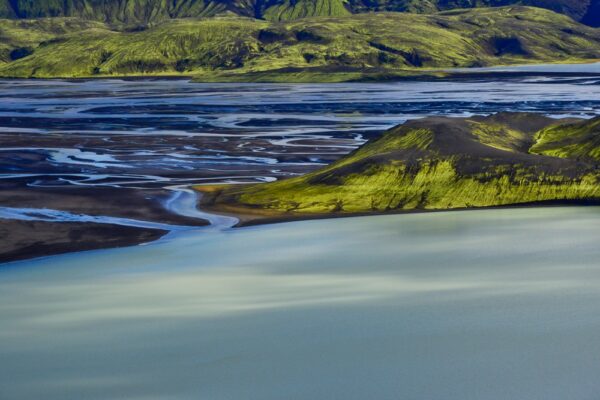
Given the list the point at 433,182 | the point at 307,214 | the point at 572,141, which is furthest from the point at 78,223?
the point at 572,141

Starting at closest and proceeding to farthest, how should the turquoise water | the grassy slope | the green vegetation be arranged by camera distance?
the turquoise water, the grassy slope, the green vegetation

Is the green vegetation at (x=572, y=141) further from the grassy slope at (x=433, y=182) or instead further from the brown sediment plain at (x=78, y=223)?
the brown sediment plain at (x=78, y=223)

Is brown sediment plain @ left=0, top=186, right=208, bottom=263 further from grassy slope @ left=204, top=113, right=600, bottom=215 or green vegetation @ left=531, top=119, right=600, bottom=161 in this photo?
green vegetation @ left=531, top=119, right=600, bottom=161

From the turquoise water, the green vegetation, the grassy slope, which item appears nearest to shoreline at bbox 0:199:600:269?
the grassy slope

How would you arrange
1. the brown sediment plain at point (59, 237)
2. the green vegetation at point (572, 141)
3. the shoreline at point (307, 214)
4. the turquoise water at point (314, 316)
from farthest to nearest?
1. the green vegetation at point (572, 141)
2. the shoreline at point (307, 214)
3. the brown sediment plain at point (59, 237)
4. the turquoise water at point (314, 316)

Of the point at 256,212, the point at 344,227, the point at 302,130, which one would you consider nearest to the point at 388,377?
the point at 344,227

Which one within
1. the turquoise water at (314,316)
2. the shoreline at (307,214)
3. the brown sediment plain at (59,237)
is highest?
the turquoise water at (314,316)

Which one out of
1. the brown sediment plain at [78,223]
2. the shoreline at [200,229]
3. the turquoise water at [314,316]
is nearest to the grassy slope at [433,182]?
the shoreline at [200,229]
